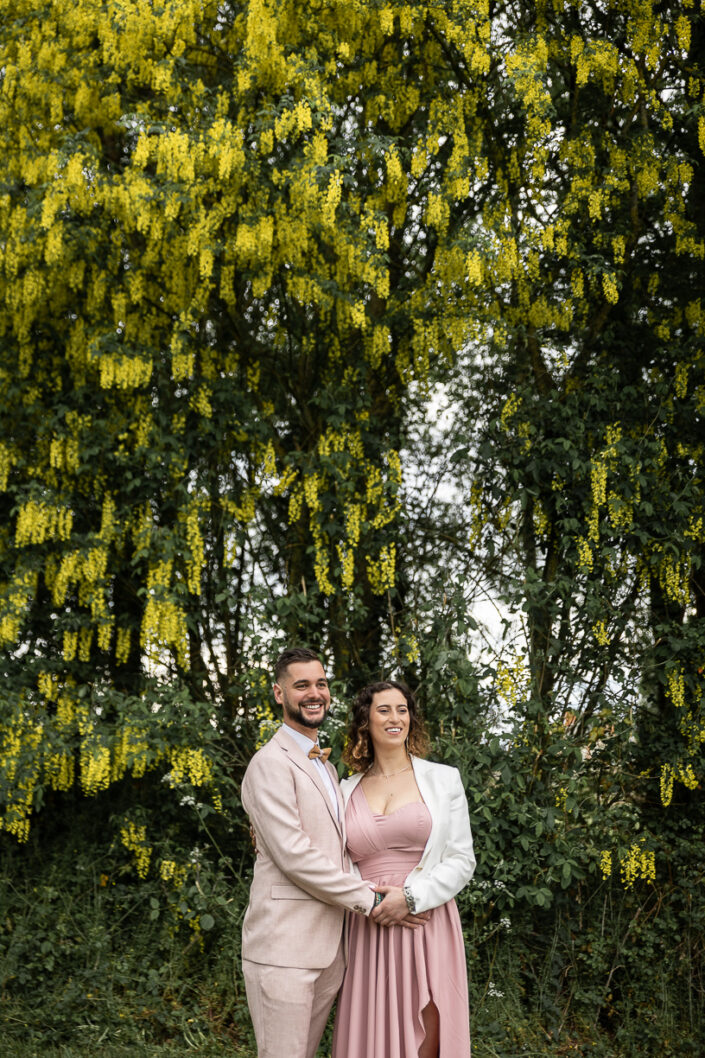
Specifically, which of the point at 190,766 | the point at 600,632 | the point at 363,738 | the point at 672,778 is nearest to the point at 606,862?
the point at 672,778

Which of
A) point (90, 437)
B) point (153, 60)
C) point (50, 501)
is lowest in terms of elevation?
point (50, 501)

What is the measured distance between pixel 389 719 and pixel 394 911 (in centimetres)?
43

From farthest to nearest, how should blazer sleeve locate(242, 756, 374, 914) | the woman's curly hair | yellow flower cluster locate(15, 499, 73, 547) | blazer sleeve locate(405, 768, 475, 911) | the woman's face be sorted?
1. yellow flower cluster locate(15, 499, 73, 547)
2. the woman's curly hair
3. the woman's face
4. blazer sleeve locate(405, 768, 475, 911)
5. blazer sleeve locate(242, 756, 374, 914)

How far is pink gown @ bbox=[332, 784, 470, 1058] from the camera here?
7.79ft

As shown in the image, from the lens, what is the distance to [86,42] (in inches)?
165

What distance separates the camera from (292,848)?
225 centimetres

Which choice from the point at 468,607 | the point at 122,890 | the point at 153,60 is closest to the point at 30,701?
the point at 122,890

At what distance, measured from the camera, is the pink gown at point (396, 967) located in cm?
237

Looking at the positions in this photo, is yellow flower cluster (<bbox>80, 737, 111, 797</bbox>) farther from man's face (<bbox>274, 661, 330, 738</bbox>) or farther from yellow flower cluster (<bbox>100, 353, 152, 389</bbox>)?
man's face (<bbox>274, 661, 330, 738</bbox>)

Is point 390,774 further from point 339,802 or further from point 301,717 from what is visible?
point 301,717

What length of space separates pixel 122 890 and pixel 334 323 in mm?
2602

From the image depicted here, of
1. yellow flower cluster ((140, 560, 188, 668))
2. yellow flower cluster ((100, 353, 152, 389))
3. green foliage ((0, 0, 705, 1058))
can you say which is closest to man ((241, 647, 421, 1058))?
green foliage ((0, 0, 705, 1058))

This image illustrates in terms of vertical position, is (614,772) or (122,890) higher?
(614,772)

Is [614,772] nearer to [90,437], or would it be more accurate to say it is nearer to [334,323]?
[334,323]
